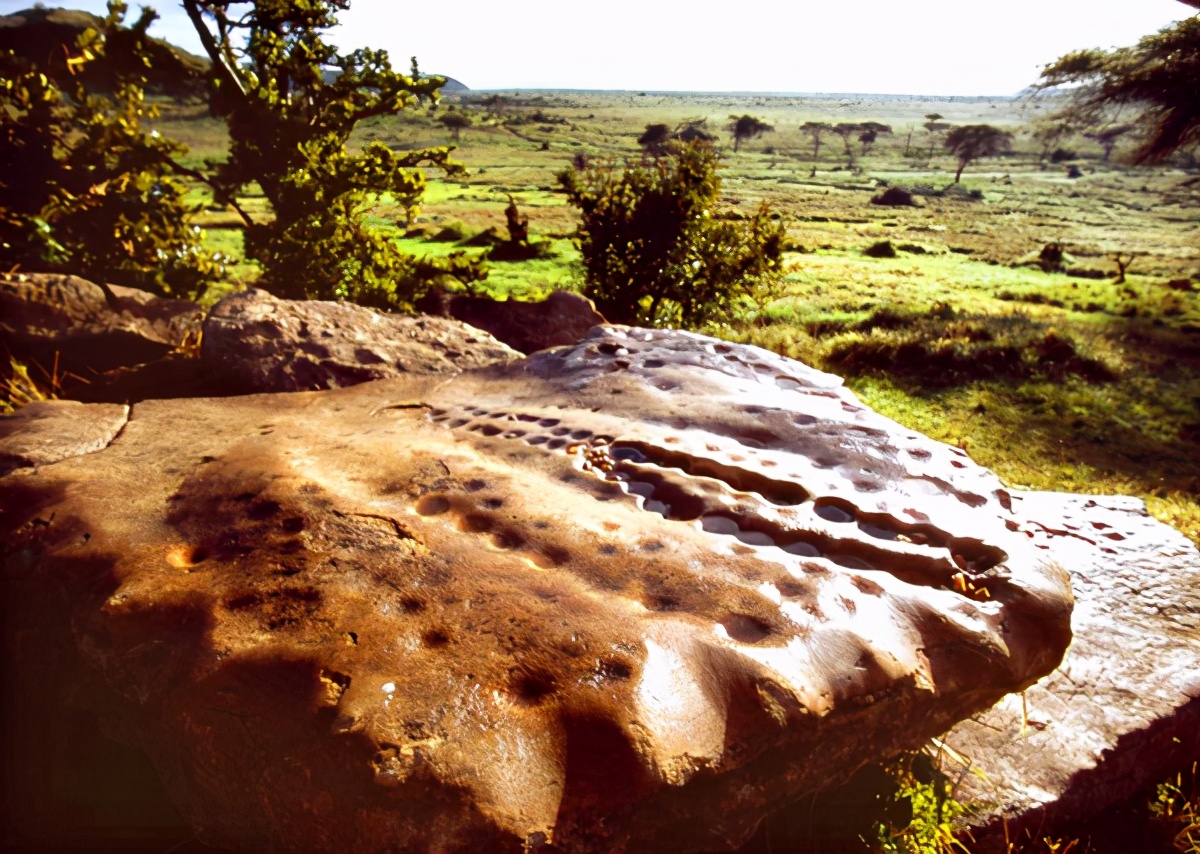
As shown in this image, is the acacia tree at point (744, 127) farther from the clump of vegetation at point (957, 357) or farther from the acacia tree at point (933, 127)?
the clump of vegetation at point (957, 357)

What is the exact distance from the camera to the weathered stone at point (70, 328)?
6.27 meters

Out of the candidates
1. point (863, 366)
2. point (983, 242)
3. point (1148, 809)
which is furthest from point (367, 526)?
point (983, 242)

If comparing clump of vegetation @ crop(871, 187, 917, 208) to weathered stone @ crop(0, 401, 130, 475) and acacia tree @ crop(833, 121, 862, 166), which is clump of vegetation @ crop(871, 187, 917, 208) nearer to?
acacia tree @ crop(833, 121, 862, 166)

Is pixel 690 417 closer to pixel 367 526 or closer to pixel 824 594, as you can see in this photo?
pixel 824 594

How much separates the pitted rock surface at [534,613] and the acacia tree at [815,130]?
6763 centimetres

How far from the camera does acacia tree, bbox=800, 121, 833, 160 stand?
65438 millimetres

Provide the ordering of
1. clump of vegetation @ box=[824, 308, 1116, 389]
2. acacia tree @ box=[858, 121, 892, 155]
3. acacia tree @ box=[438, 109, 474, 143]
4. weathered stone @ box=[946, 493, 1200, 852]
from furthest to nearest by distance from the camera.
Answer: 1. acacia tree @ box=[858, 121, 892, 155]
2. acacia tree @ box=[438, 109, 474, 143]
3. clump of vegetation @ box=[824, 308, 1116, 389]
4. weathered stone @ box=[946, 493, 1200, 852]

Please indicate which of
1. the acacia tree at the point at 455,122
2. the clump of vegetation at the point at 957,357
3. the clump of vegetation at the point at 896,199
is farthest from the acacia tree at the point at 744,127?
the clump of vegetation at the point at 957,357

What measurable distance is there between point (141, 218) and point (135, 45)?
1.76 metres

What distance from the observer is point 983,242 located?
3206 cm

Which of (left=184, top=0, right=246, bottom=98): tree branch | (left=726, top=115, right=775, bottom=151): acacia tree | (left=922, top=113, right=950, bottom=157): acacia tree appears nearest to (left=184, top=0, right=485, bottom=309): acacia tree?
(left=184, top=0, right=246, bottom=98): tree branch

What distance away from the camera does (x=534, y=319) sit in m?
7.71

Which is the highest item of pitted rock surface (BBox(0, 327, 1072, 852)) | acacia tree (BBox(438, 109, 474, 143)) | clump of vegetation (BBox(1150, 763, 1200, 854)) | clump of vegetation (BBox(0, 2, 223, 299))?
acacia tree (BBox(438, 109, 474, 143))

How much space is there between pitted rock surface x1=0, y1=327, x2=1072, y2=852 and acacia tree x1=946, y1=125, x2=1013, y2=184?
6165 centimetres
